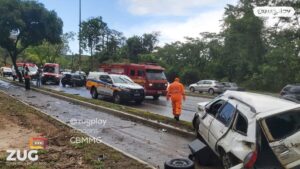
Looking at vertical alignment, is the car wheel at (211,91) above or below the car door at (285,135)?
below

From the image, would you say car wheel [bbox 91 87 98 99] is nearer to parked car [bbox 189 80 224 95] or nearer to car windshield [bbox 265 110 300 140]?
parked car [bbox 189 80 224 95]

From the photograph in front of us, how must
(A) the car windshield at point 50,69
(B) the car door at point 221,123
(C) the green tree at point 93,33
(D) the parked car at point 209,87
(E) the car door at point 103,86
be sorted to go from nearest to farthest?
1. (B) the car door at point 221,123
2. (E) the car door at point 103,86
3. (D) the parked car at point 209,87
4. (A) the car windshield at point 50,69
5. (C) the green tree at point 93,33

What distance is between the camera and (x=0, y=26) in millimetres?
35344

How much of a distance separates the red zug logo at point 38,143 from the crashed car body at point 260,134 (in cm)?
455

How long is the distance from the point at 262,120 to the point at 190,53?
58.8m

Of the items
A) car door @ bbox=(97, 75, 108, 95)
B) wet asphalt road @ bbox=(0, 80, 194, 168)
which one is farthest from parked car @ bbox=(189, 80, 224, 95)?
wet asphalt road @ bbox=(0, 80, 194, 168)

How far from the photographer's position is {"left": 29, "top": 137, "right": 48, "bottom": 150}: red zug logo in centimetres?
928

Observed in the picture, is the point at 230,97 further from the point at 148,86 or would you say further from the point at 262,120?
the point at 148,86

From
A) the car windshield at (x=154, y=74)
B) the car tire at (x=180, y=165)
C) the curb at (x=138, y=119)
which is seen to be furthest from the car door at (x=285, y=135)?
the car windshield at (x=154, y=74)

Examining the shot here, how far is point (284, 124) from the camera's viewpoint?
5.92m

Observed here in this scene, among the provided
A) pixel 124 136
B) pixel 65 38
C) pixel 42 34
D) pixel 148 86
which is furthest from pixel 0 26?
pixel 65 38

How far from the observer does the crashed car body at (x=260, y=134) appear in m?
5.63

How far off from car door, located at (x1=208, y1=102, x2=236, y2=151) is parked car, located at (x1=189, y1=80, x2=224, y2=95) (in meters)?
30.5

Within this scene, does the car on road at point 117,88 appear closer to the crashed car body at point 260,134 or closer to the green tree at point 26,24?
the crashed car body at point 260,134
